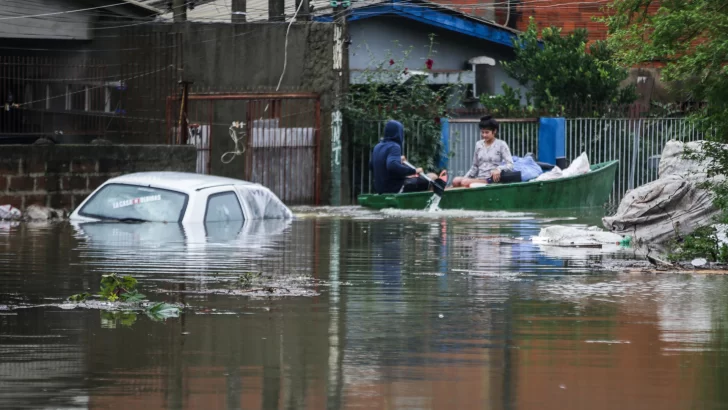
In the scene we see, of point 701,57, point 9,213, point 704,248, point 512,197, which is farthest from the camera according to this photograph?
point 512,197

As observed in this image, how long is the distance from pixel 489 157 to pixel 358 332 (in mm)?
15088

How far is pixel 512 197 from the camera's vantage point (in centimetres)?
2355

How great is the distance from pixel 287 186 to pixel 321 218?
3.72m

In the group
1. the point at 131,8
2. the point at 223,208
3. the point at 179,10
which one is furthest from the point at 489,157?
the point at 223,208

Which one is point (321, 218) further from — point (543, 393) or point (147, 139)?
point (543, 393)

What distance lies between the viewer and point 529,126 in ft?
94.8

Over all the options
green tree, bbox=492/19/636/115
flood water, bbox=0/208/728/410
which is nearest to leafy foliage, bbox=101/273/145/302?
flood water, bbox=0/208/728/410

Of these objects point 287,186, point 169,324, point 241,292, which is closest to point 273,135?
point 287,186

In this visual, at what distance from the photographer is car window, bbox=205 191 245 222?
675 inches

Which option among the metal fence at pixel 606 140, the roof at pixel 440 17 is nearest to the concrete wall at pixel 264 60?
the roof at pixel 440 17

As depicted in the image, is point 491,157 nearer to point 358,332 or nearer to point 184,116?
point 184,116

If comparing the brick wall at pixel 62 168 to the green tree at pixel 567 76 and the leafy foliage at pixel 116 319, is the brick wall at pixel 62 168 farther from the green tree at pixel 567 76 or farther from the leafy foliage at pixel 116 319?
the green tree at pixel 567 76

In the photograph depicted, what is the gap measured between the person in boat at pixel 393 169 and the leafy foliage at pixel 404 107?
11.3 feet

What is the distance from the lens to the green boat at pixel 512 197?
75.4 feet
